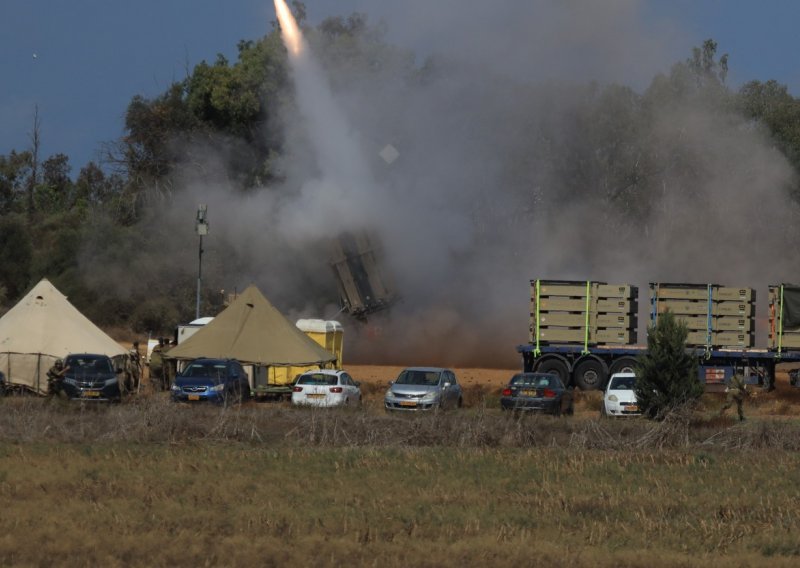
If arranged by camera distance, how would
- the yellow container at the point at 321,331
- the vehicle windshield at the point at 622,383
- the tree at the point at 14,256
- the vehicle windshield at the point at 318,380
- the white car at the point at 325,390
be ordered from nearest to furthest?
the vehicle windshield at the point at 622,383 < the white car at the point at 325,390 < the vehicle windshield at the point at 318,380 < the yellow container at the point at 321,331 < the tree at the point at 14,256

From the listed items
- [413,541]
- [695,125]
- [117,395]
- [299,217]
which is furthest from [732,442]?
[695,125]

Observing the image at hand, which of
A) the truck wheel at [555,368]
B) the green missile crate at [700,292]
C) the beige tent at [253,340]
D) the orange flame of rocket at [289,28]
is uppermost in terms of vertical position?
the orange flame of rocket at [289,28]

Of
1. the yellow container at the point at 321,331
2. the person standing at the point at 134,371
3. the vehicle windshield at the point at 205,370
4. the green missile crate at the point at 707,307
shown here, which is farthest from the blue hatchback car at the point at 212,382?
the green missile crate at the point at 707,307

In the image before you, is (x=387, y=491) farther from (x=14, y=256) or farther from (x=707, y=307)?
(x=14, y=256)

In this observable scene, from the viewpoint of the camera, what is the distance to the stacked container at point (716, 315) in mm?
39344

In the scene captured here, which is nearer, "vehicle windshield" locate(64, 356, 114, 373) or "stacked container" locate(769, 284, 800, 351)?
"vehicle windshield" locate(64, 356, 114, 373)

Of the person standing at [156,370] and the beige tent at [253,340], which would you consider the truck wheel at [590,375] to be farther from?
the person standing at [156,370]

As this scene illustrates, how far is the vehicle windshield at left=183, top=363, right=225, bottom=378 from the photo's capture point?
114ft

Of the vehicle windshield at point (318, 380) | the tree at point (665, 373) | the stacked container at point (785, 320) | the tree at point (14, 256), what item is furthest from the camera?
the tree at point (14, 256)

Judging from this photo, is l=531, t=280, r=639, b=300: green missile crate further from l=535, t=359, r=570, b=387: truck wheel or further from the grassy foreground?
Result: the grassy foreground

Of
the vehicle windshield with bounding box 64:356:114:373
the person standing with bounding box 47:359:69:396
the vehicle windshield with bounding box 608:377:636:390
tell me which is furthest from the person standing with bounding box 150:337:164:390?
the vehicle windshield with bounding box 608:377:636:390

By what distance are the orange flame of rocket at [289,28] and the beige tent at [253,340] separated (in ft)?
31.7

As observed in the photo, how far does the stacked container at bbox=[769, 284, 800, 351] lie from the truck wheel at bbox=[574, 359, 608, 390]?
5019 millimetres

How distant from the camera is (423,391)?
3288cm
